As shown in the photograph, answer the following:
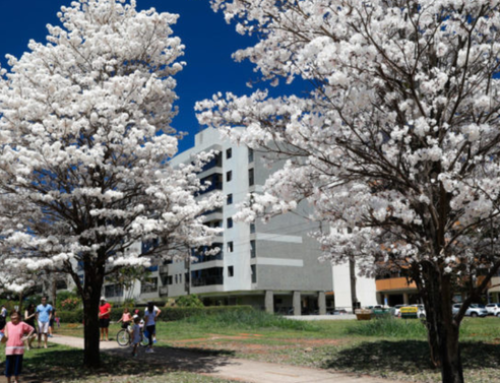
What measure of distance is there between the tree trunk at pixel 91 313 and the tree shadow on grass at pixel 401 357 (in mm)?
5708

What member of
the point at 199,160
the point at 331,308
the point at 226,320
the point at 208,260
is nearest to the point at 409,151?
the point at 199,160

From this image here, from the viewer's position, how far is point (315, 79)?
6.59 metres

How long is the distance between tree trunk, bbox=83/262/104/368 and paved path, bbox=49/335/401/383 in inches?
79.9

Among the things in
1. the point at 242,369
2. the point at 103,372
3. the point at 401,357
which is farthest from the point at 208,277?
the point at 103,372

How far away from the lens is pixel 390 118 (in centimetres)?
607

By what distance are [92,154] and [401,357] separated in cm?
903

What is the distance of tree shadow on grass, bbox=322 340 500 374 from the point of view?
11461mm

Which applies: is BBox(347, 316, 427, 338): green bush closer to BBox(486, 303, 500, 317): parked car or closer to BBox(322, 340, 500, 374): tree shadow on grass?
BBox(322, 340, 500, 374): tree shadow on grass

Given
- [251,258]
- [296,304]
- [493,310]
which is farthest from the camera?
[296,304]

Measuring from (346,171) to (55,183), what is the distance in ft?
26.2

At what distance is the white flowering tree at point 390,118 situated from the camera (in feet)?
19.2

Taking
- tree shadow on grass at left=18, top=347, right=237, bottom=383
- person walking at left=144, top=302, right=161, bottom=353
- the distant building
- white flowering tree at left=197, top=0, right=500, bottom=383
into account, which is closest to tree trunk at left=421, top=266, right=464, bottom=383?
white flowering tree at left=197, top=0, right=500, bottom=383

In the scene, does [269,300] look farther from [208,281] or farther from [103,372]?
[103,372]

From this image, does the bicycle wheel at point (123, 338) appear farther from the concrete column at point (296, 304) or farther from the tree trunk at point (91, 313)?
the concrete column at point (296, 304)
